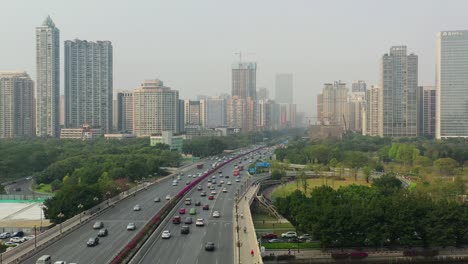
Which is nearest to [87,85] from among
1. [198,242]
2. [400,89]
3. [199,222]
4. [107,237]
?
[400,89]

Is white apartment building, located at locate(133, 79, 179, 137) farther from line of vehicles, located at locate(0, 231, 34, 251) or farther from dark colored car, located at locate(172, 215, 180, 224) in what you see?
dark colored car, located at locate(172, 215, 180, 224)

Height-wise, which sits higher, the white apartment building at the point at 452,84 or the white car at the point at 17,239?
the white apartment building at the point at 452,84

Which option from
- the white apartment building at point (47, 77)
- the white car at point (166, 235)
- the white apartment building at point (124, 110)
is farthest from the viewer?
the white apartment building at point (124, 110)

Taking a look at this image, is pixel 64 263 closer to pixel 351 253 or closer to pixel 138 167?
pixel 351 253

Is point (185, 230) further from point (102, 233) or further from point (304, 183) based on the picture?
point (304, 183)

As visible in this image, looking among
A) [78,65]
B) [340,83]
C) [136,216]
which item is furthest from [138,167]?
[340,83]

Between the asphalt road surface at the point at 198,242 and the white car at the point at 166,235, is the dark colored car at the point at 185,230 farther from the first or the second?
the white car at the point at 166,235

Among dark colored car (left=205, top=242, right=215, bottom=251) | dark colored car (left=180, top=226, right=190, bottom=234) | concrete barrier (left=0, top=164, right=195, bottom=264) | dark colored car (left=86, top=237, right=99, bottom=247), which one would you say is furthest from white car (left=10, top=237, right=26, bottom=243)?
dark colored car (left=205, top=242, right=215, bottom=251)

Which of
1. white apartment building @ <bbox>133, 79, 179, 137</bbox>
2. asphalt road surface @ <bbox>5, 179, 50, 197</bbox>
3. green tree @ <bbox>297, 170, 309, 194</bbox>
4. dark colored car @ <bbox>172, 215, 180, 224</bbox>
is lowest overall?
asphalt road surface @ <bbox>5, 179, 50, 197</bbox>

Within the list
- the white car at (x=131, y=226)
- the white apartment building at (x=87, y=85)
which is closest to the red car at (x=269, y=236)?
the white car at (x=131, y=226)
